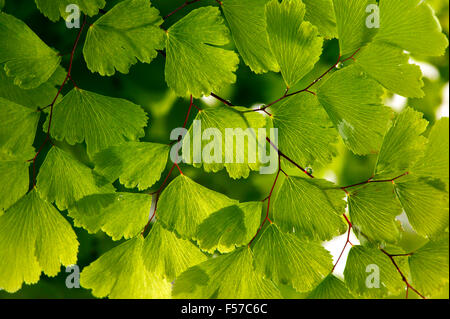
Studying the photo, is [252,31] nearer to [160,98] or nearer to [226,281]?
[160,98]

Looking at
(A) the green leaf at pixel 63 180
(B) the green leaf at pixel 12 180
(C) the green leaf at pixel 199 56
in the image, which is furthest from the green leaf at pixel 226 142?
(B) the green leaf at pixel 12 180

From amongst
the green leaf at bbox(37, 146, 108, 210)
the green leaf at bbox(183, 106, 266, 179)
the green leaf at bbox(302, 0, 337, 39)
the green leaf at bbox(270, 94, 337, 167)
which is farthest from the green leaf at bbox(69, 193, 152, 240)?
the green leaf at bbox(302, 0, 337, 39)

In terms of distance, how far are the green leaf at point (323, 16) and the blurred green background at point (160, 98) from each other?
11 cm

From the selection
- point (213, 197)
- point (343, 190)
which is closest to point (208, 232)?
point (213, 197)

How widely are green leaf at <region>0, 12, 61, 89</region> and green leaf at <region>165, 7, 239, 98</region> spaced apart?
0.61 feet

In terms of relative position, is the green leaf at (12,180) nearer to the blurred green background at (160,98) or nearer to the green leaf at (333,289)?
the blurred green background at (160,98)

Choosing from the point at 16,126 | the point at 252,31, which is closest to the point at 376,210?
the point at 252,31

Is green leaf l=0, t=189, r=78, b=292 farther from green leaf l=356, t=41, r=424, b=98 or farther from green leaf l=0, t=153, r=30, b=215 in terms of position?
green leaf l=356, t=41, r=424, b=98

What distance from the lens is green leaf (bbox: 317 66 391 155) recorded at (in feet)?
1.58

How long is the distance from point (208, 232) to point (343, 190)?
219 mm

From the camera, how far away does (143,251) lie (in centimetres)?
53

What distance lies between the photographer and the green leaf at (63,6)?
1.51ft

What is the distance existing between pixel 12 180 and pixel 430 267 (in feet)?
2.25
